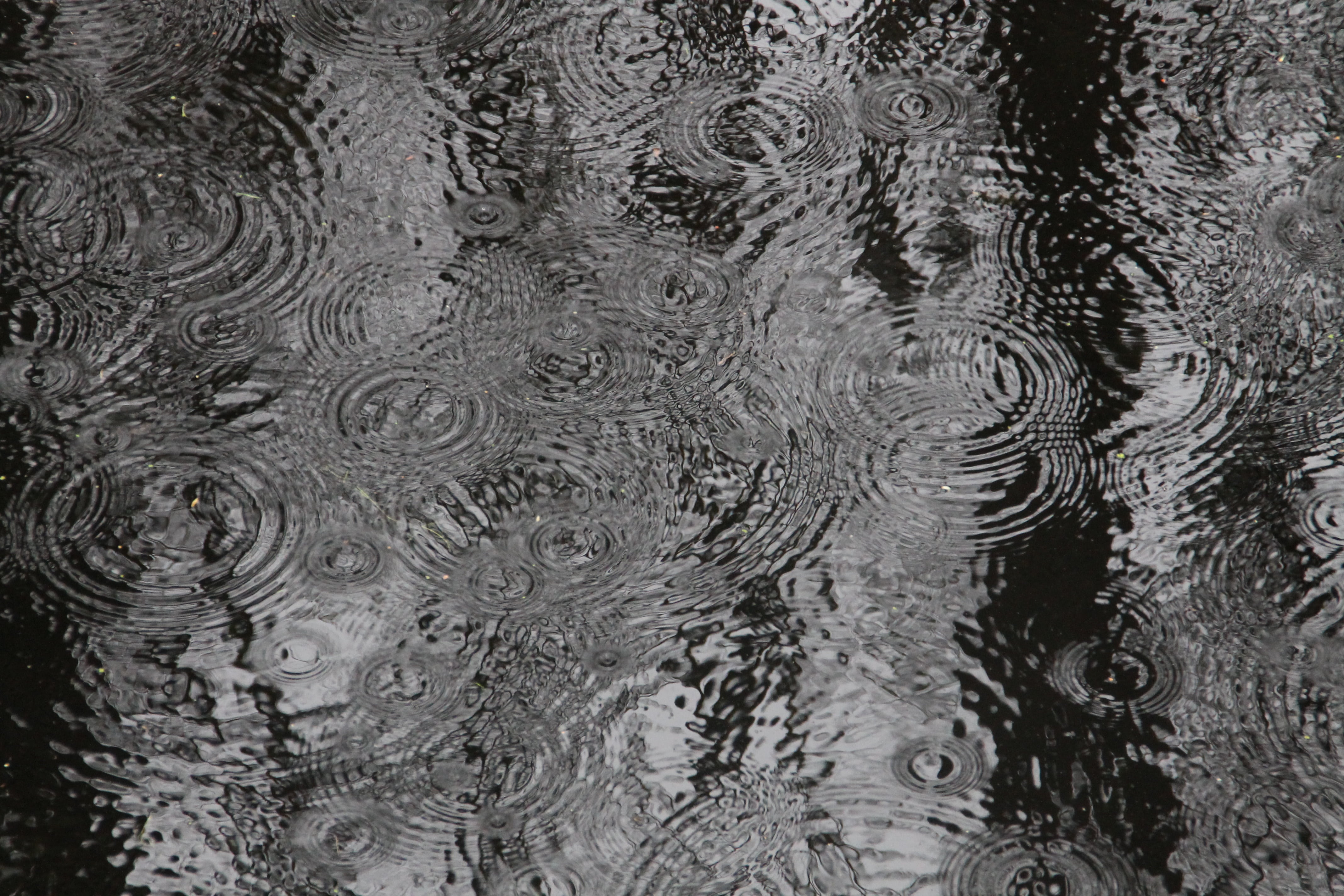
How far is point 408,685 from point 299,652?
23 centimetres

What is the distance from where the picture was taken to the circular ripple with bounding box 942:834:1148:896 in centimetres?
205

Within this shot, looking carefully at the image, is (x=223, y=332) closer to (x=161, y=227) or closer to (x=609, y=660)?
(x=161, y=227)

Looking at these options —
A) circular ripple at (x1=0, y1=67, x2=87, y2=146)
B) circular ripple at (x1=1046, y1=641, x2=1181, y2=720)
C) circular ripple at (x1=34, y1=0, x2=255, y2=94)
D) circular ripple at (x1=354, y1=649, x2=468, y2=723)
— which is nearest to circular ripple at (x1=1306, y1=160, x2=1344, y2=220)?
circular ripple at (x1=1046, y1=641, x2=1181, y2=720)

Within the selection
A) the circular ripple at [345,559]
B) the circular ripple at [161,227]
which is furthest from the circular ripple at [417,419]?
the circular ripple at [161,227]

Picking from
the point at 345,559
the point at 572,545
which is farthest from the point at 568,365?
the point at 345,559

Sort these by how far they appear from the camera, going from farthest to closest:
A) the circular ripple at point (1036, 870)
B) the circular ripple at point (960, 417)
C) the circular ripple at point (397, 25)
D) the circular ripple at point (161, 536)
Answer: the circular ripple at point (397, 25) → the circular ripple at point (960, 417) → the circular ripple at point (161, 536) → the circular ripple at point (1036, 870)

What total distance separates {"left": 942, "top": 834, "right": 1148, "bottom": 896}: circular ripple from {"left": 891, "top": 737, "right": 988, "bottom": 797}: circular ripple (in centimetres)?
10

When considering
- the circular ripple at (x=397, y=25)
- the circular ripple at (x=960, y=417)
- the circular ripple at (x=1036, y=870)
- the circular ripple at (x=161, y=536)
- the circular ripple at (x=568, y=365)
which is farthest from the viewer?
the circular ripple at (x=397, y=25)

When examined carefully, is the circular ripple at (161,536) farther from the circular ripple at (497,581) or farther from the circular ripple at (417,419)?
the circular ripple at (497,581)

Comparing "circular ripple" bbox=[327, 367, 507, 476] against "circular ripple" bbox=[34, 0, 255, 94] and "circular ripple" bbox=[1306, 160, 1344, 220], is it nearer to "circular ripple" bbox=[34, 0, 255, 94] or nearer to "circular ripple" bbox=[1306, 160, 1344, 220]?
"circular ripple" bbox=[34, 0, 255, 94]

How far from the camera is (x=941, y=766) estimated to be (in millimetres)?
2170

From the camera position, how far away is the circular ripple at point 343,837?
206 cm

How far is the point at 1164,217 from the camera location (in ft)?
9.21

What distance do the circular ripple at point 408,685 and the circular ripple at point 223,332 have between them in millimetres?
779
